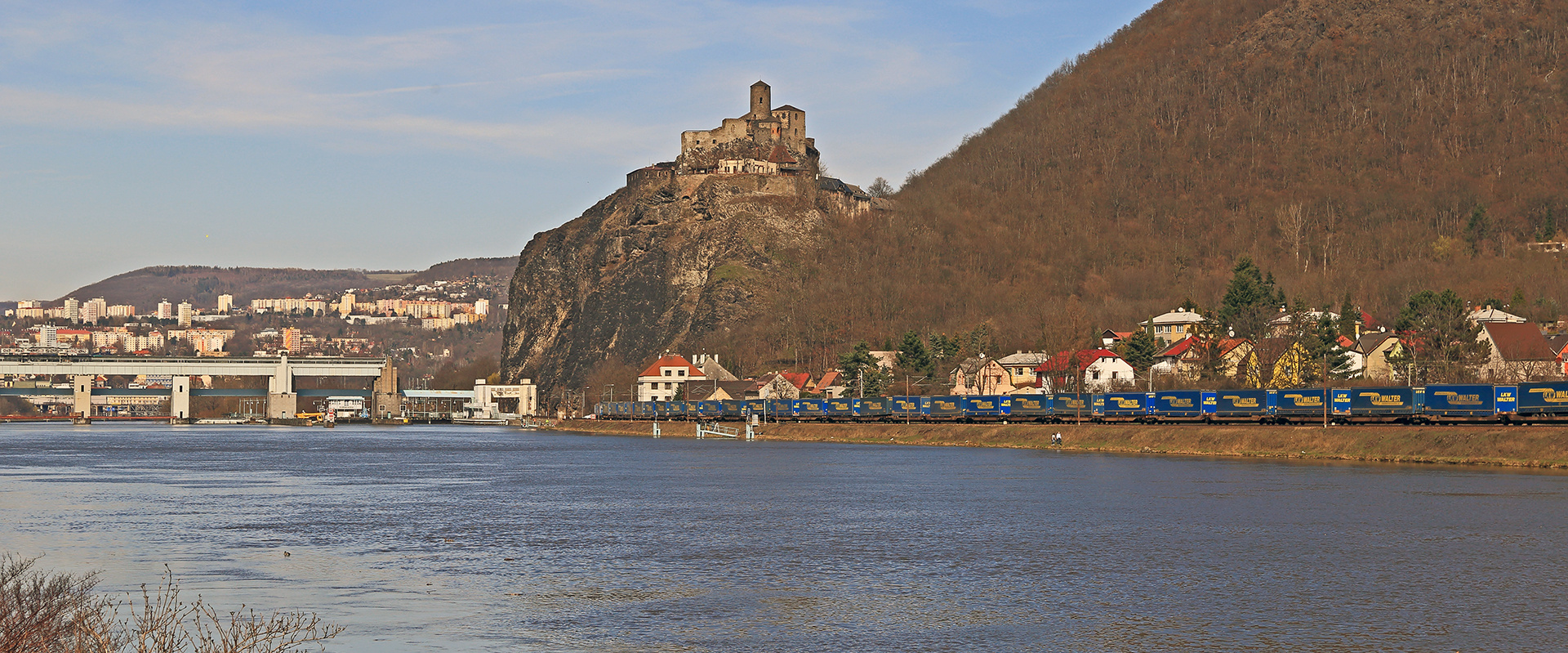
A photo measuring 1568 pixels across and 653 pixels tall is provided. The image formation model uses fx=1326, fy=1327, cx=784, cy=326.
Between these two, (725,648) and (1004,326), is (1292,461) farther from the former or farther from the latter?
(1004,326)

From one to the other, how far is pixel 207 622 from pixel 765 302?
170 meters

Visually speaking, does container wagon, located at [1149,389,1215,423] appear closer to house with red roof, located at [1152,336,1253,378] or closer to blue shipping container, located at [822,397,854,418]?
house with red roof, located at [1152,336,1253,378]

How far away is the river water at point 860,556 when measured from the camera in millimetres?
23344

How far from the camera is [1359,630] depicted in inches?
909

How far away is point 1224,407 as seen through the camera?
87000mm

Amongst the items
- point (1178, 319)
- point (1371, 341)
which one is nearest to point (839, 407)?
point (1371, 341)

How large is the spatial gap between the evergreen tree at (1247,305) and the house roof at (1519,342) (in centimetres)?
1969

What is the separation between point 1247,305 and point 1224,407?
53.2 meters

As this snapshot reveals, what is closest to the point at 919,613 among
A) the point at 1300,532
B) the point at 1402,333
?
the point at 1300,532

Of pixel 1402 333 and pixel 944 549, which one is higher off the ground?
pixel 1402 333

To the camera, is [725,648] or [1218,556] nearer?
[725,648]

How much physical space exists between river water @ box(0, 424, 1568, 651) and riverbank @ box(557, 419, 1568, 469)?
3905mm

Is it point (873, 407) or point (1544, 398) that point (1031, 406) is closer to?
point (873, 407)

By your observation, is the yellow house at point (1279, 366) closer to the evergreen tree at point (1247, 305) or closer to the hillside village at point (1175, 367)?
the hillside village at point (1175, 367)
